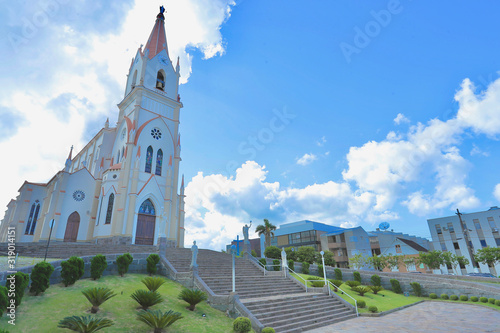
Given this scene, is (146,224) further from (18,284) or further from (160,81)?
(18,284)

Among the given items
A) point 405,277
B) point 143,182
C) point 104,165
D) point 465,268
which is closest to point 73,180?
point 104,165

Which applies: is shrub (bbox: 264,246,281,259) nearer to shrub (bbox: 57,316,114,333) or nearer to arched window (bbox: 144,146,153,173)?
arched window (bbox: 144,146,153,173)

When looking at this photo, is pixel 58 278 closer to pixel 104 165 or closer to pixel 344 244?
pixel 104 165

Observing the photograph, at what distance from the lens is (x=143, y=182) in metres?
28.4

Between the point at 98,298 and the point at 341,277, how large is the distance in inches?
749

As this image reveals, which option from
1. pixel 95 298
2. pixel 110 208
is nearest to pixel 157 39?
pixel 110 208

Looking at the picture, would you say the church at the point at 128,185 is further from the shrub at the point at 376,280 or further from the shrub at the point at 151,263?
the shrub at the point at 376,280

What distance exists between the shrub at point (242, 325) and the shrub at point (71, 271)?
274 inches

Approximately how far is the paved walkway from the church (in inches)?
662

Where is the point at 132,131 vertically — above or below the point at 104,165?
above

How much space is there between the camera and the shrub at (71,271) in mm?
11023

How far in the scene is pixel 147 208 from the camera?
28.2 meters

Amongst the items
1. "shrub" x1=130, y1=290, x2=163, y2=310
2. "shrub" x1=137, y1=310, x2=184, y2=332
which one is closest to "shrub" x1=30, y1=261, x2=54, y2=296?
"shrub" x1=130, y1=290, x2=163, y2=310

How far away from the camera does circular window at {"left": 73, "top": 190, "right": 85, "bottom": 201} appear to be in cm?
2793
